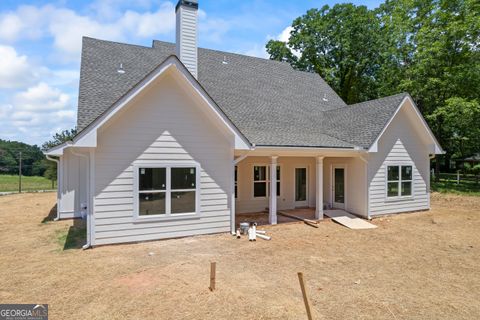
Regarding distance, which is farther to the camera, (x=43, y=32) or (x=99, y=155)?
(x=43, y=32)

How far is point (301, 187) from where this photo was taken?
1409 cm

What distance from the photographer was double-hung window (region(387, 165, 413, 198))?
42.1 ft

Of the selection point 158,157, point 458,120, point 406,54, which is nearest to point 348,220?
point 158,157

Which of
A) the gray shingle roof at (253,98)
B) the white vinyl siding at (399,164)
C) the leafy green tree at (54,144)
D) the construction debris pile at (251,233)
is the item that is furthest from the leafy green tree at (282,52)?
the construction debris pile at (251,233)

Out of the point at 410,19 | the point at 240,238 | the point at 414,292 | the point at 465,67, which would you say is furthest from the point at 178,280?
the point at 410,19

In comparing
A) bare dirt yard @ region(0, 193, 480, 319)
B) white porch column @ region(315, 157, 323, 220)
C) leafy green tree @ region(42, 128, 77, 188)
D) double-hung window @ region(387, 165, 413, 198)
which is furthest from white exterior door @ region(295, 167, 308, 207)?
leafy green tree @ region(42, 128, 77, 188)

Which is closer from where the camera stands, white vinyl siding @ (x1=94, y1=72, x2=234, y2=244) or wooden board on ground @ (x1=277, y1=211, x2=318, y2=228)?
white vinyl siding @ (x1=94, y1=72, x2=234, y2=244)

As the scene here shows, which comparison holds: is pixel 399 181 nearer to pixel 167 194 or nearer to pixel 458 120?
pixel 167 194

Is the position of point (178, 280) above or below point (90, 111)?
below

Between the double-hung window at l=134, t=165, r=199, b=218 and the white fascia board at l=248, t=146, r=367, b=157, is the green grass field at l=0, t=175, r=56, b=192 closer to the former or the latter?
the double-hung window at l=134, t=165, r=199, b=218

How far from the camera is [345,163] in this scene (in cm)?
1293

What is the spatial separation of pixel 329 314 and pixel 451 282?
318cm

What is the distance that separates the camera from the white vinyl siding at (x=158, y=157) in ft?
26.3

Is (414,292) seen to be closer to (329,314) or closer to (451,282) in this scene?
(451,282)
